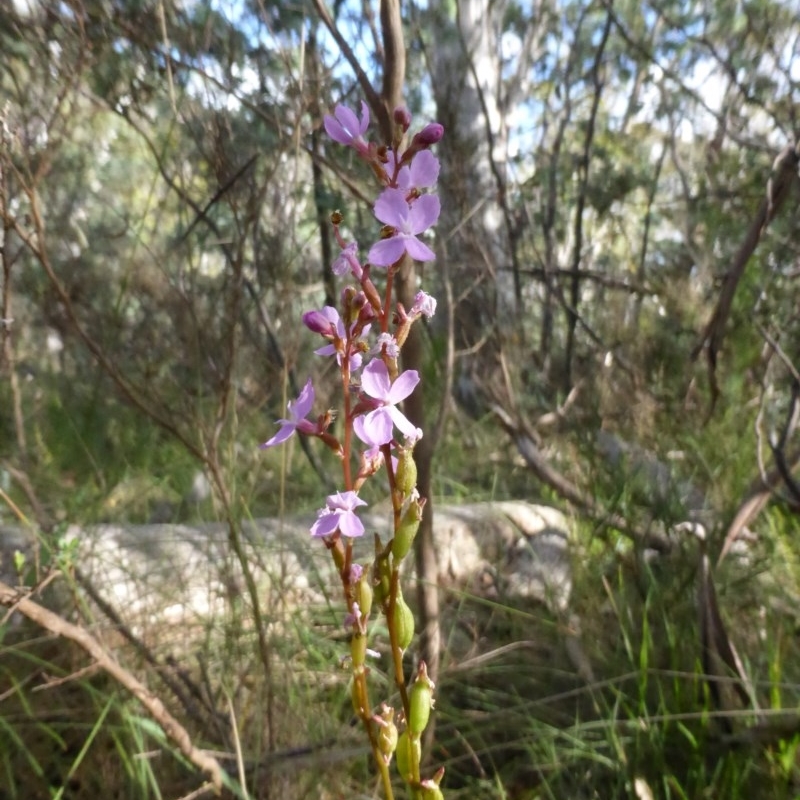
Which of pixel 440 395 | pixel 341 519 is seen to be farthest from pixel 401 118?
pixel 440 395

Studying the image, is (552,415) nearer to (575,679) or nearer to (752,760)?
(575,679)

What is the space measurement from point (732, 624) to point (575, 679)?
40 centimetres

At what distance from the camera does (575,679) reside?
1569 mm

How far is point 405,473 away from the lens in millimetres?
580

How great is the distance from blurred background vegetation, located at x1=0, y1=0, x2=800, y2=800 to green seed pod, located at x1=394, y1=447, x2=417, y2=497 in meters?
0.63

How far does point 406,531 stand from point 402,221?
0.24 meters

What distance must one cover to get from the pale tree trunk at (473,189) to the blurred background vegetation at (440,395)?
36mm

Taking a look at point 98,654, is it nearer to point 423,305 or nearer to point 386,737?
point 386,737

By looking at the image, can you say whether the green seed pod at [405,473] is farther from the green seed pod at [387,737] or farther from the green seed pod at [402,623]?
the green seed pod at [387,737]

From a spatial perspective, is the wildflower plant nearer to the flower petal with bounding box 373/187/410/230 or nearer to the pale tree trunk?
the flower petal with bounding box 373/187/410/230

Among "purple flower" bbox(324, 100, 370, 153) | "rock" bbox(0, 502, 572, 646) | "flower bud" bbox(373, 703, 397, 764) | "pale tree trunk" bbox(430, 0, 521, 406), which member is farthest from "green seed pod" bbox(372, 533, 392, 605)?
"pale tree trunk" bbox(430, 0, 521, 406)

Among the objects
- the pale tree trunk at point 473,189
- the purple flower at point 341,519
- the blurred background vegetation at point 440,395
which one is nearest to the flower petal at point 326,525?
the purple flower at point 341,519

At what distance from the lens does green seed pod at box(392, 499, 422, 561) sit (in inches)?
22.5

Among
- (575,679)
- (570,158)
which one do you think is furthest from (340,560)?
(570,158)
